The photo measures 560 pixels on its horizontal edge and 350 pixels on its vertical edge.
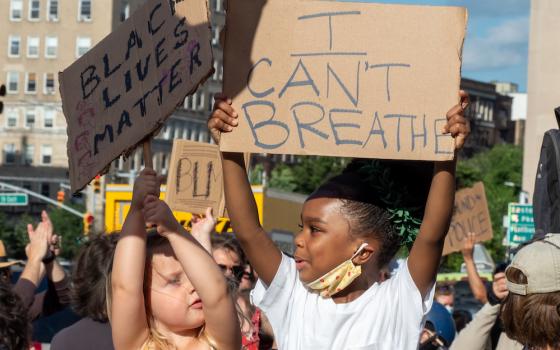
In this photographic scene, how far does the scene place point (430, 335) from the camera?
821 cm

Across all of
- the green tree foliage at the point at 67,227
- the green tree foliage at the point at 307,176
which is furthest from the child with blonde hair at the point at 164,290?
the green tree foliage at the point at 67,227

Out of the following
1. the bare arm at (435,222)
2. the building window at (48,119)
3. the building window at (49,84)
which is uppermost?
the building window at (49,84)

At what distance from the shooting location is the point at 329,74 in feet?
14.4

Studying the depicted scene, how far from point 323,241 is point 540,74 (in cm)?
4172

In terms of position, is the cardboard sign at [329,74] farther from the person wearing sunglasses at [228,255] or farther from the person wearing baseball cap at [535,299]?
the person wearing sunglasses at [228,255]

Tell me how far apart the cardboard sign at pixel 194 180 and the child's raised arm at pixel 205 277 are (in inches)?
137

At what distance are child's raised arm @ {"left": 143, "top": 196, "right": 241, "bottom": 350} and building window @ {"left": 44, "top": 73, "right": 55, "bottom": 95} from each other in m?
88.0

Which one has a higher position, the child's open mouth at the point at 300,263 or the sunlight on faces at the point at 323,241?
the sunlight on faces at the point at 323,241

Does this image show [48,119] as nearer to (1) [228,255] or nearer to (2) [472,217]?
(2) [472,217]

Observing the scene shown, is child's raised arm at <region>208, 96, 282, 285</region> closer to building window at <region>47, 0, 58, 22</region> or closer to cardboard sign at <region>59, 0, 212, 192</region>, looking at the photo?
cardboard sign at <region>59, 0, 212, 192</region>

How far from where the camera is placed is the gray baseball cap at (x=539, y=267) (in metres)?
4.08

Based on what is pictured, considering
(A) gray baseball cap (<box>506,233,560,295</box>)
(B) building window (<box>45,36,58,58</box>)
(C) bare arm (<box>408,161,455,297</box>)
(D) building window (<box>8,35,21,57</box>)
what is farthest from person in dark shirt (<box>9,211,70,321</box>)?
(D) building window (<box>8,35,21,57</box>)

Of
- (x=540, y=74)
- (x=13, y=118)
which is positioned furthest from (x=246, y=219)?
(x=13, y=118)

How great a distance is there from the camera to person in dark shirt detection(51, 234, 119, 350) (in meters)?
5.64
